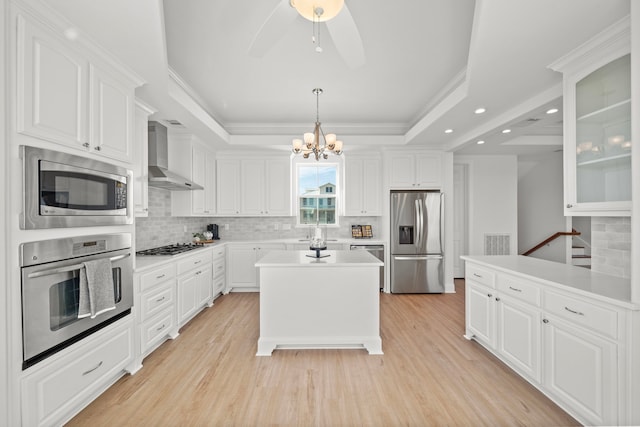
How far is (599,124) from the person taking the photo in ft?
6.27

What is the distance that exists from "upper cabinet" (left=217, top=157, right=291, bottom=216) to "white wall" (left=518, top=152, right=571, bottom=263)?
5.03 m

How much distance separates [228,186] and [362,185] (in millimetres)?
2426

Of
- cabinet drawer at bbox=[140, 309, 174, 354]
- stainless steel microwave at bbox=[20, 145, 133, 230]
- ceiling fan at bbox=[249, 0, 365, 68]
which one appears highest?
ceiling fan at bbox=[249, 0, 365, 68]

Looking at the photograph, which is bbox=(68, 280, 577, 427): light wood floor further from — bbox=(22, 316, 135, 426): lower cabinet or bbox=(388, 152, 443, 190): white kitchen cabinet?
bbox=(388, 152, 443, 190): white kitchen cabinet

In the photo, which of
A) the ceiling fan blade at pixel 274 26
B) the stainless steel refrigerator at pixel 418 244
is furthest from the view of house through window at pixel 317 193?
the ceiling fan blade at pixel 274 26

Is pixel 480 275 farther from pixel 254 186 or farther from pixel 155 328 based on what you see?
pixel 254 186

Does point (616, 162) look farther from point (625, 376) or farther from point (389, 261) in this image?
point (389, 261)

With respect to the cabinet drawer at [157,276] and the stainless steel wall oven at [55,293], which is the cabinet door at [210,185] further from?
the stainless steel wall oven at [55,293]

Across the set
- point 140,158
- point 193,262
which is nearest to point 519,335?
point 193,262

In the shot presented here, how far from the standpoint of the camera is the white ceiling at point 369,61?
69.0 inches

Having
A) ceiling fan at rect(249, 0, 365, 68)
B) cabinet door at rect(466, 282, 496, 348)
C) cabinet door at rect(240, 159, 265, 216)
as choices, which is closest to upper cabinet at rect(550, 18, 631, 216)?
cabinet door at rect(466, 282, 496, 348)

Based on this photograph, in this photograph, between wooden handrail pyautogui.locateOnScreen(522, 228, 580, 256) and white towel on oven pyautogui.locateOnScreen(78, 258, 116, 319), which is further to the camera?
wooden handrail pyautogui.locateOnScreen(522, 228, 580, 256)

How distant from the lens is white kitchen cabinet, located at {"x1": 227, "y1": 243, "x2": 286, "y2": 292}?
481 centimetres

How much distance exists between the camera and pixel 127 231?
2.26 metres
